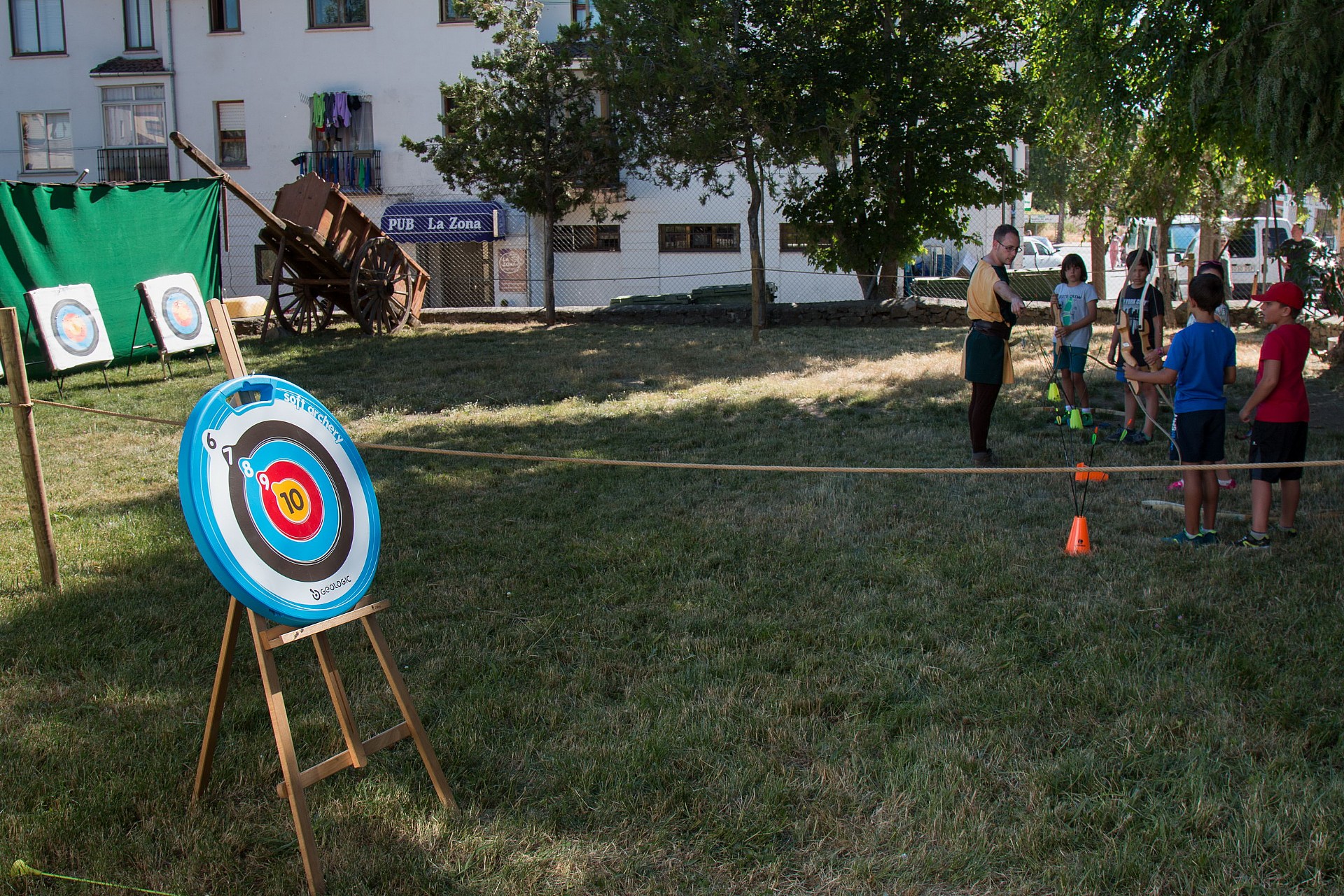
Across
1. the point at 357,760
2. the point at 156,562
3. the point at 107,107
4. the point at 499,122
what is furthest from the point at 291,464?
the point at 107,107

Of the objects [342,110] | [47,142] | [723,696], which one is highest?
[342,110]

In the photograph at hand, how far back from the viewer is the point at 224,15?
28.1 meters

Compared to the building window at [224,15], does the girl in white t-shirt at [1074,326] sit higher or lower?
lower

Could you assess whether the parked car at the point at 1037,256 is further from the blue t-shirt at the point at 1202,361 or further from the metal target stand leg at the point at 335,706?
the metal target stand leg at the point at 335,706

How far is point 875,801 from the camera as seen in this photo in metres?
3.38

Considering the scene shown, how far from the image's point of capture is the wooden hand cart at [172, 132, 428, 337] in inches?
617

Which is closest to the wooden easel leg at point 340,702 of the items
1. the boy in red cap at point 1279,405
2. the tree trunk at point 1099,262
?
the boy in red cap at point 1279,405

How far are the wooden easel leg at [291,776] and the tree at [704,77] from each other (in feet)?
44.3

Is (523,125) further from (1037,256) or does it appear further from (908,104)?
(1037,256)

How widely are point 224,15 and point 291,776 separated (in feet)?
99.3

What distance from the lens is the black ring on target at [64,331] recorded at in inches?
480

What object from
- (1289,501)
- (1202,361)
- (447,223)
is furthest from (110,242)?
(1289,501)

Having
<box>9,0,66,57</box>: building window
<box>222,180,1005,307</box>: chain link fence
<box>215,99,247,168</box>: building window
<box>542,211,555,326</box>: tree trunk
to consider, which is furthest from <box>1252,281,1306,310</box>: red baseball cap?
<box>9,0,66,57</box>: building window

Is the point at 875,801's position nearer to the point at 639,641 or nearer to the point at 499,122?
the point at 639,641
